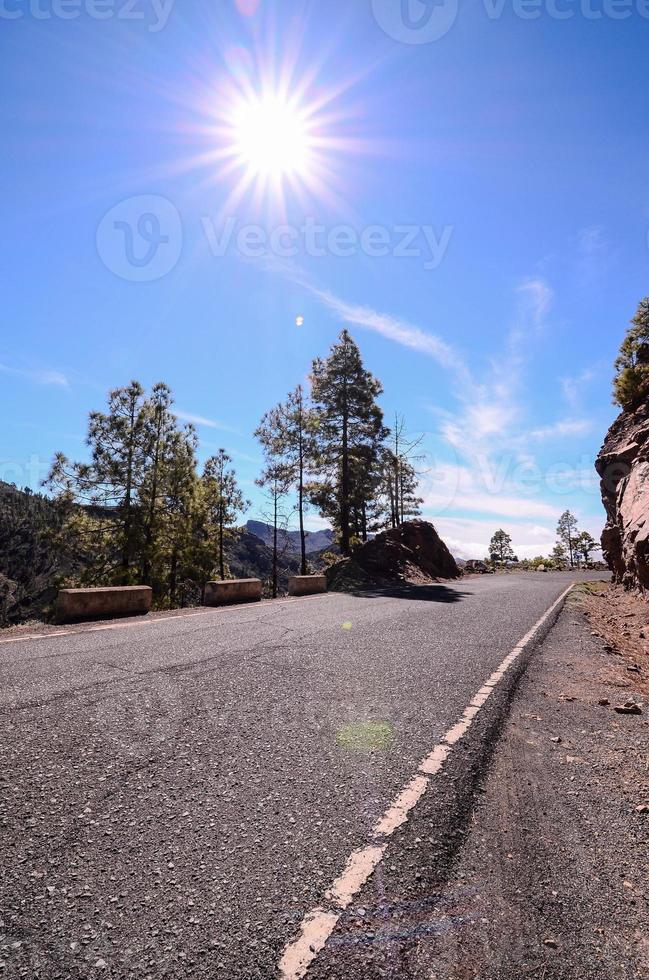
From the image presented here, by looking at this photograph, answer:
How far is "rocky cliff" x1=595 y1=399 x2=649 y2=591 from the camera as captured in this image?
1284 cm

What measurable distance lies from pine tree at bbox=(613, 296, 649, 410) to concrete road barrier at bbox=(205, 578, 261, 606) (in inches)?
694

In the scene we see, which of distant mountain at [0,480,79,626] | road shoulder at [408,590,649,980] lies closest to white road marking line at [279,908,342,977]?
road shoulder at [408,590,649,980]

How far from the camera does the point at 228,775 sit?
9.82ft

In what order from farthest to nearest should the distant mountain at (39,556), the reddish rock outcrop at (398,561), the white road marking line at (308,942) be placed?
the distant mountain at (39,556) < the reddish rock outcrop at (398,561) < the white road marking line at (308,942)

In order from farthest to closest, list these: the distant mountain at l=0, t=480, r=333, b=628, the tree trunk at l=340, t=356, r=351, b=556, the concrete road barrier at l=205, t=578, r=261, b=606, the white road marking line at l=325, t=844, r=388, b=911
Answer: the tree trunk at l=340, t=356, r=351, b=556 → the distant mountain at l=0, t=480, r=333, b=628 → the concrete road barrier at l=205, t=578, r=261, b=606 → the white road marking line at l=325, t=844, r=388, b=911

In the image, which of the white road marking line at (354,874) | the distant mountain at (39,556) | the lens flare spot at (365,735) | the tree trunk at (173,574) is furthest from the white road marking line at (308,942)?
the tree trunk at (173,574)

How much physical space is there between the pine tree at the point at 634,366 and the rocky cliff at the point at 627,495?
1.88ft

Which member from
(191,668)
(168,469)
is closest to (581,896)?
(191,668)

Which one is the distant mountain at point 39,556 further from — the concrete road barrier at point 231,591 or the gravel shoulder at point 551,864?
the gravel shoulder at point 551,864

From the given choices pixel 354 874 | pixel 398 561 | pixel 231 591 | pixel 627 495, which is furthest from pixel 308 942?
pixel 398 561

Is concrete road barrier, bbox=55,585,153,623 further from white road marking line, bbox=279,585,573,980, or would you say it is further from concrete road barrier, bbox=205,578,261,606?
white road marking line, bbox=279,585,573,980

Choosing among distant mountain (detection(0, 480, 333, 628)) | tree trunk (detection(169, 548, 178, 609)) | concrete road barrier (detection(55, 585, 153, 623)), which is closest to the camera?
concrete road barrier (detection(55, 585, 153, 623))

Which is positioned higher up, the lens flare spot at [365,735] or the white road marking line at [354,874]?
the lens flare spot at [365,735]

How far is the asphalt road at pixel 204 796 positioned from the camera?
1746 millimetres
